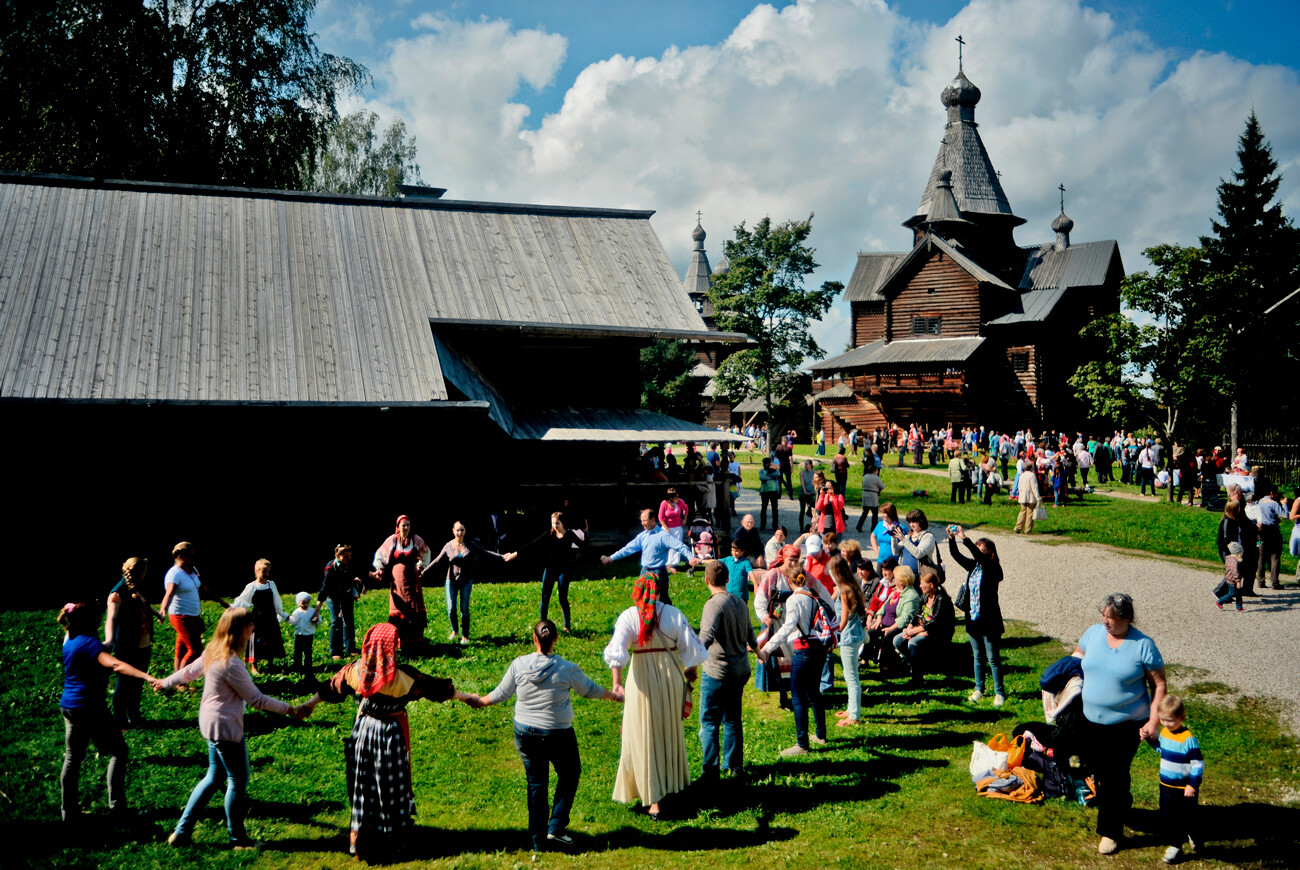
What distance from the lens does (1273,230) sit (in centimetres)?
4178

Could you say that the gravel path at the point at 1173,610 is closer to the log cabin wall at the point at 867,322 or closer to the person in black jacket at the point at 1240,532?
the person in black jacket at the point at 1240,532

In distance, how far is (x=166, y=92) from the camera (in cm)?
2572

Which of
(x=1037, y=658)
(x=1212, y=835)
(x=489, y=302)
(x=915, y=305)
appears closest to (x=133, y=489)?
(x=489, y=302)

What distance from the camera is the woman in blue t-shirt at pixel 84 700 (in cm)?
665

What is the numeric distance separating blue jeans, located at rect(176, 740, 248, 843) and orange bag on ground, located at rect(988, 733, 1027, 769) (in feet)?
20.7

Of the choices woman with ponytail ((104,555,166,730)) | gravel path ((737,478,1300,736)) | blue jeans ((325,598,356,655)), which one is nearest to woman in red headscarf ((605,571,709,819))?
woman with ponytail ((104,555,166,730))

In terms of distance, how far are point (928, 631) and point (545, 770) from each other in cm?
594

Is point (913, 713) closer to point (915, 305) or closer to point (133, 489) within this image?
point (133, 489)

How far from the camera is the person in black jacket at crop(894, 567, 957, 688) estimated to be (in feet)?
34.6

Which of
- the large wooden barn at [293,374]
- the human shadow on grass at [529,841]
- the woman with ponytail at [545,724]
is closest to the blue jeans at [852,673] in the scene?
the human shadow on grass at [529,841]

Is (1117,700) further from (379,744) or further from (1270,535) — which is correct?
(1270,535)

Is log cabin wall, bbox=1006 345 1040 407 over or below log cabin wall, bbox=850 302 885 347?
below

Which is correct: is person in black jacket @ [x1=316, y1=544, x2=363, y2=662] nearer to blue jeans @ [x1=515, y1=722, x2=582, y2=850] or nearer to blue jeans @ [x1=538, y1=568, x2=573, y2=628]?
blue jeans @ [x1=538, y1=568, x2=573, y2=628]

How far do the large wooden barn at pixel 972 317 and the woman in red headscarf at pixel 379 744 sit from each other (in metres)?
40.7
